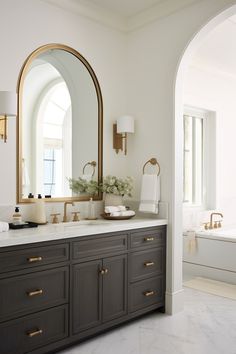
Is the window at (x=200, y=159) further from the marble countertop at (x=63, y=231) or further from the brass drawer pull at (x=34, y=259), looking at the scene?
the brass drawer pull at (x=34, y=259)

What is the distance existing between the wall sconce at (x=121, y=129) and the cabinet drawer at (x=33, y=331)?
1698 millimetres

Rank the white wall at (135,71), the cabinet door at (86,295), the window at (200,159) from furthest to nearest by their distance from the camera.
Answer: the window at (200,159) < the white wall at (135,71) < the cabinet door at (86,295)

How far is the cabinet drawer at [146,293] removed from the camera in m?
3.10

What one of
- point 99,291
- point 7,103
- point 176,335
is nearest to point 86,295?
point 99,291

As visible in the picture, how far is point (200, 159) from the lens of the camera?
17.3ft

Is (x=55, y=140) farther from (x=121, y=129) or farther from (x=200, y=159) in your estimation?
(x=200, y=159)

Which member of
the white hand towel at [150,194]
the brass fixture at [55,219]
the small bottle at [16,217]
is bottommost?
the brass fixture at [55,219]

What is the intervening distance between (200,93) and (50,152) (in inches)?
103

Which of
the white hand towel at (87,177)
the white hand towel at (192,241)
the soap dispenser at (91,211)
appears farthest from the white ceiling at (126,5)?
the white hand towel at (192,241)

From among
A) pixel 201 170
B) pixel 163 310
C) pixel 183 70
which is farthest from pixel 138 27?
pixel 163 310

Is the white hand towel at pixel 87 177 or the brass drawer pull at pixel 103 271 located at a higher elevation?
the white hand towel at pixel 87 177

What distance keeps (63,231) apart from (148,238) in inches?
35.7

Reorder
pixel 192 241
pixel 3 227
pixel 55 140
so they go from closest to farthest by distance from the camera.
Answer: pixel 3 227 < pixel 55 140 < pixel 192 241

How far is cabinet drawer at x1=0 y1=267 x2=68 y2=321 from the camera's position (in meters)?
2.27
